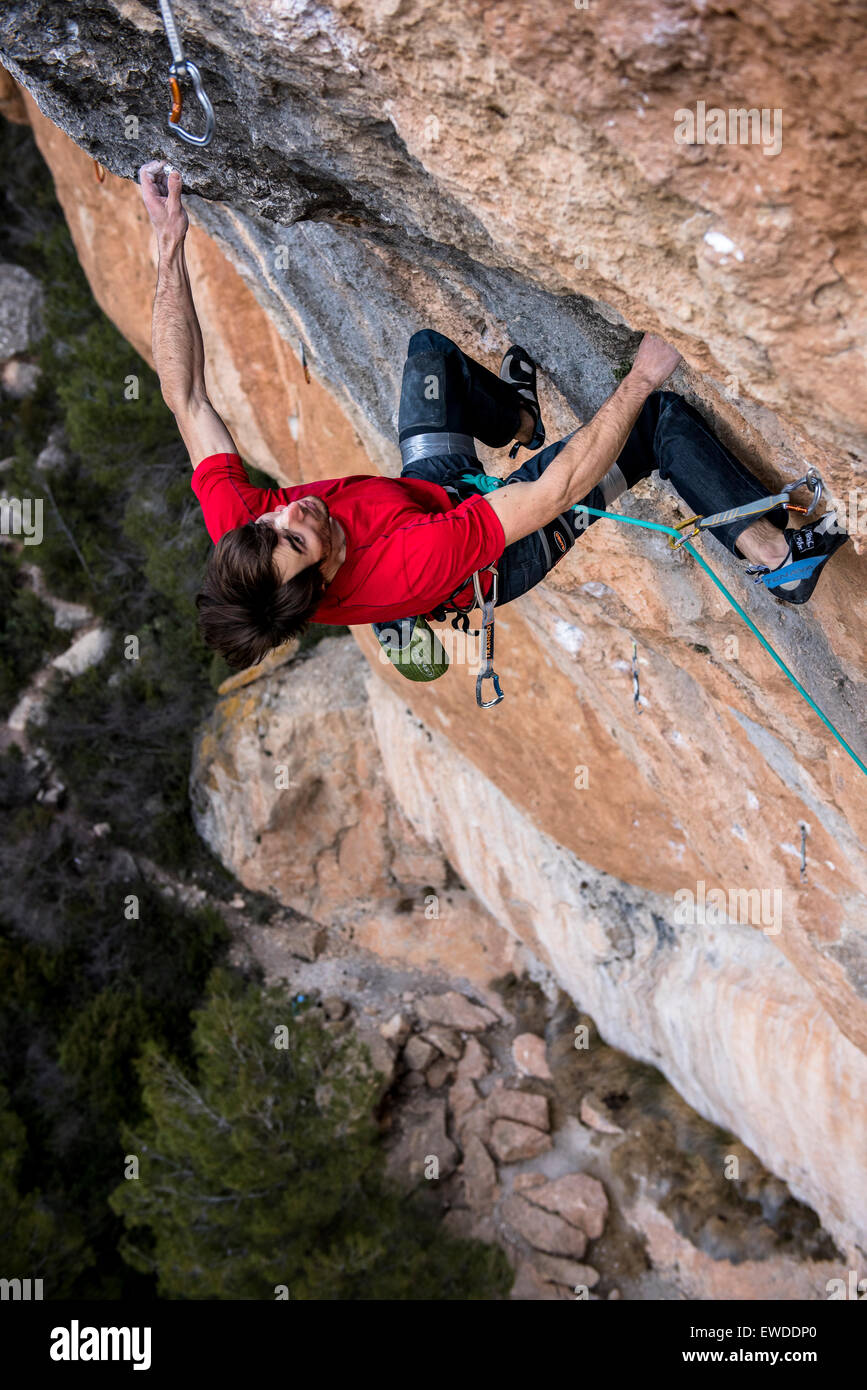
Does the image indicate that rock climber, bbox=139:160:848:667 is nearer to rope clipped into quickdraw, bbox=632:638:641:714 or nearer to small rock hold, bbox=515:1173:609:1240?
rope clipped into quickdraw, bbox=632:638:641:714

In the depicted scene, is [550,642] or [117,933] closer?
[550,642]

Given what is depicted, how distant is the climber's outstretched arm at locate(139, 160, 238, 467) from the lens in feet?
8.04

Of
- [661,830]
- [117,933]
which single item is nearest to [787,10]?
[661,830]

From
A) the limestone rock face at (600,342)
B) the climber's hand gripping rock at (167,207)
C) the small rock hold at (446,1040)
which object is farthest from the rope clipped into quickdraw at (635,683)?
the small rock hold at (446,1040)

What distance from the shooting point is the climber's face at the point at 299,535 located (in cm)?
215

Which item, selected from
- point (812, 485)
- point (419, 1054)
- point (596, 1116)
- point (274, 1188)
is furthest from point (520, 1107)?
point (812, 485)

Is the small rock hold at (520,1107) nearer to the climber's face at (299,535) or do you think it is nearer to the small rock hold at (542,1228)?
the small rock hold at (542,1228)

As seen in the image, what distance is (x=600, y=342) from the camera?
106 inches

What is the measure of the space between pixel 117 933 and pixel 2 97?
8.72 metres

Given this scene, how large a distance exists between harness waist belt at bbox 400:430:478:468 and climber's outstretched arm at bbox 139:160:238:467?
2.09 ft

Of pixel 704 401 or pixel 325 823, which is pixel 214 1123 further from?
pixel 704 401

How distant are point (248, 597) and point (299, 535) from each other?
0.19m

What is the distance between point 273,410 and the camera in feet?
21.6

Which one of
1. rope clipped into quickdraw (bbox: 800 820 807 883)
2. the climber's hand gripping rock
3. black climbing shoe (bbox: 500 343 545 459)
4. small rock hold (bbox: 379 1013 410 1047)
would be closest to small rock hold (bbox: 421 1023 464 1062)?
small rock hold (bbox: 379 1013 410 1047)
